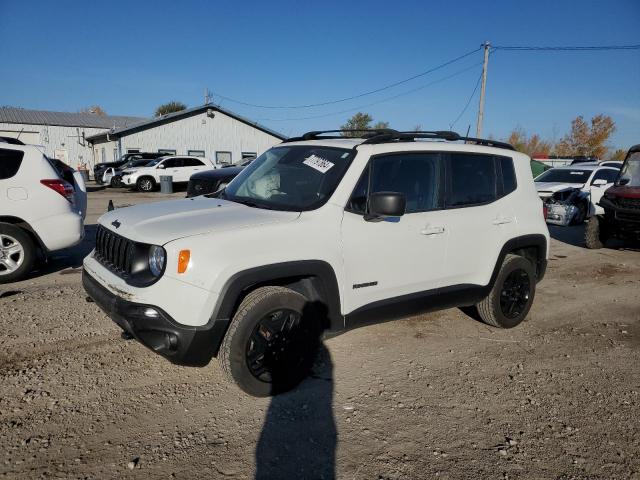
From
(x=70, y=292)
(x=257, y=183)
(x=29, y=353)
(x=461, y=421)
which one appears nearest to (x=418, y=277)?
(x=461, y=421)

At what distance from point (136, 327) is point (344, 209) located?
1619 mm

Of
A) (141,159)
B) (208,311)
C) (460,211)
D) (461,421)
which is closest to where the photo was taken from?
(208,311)

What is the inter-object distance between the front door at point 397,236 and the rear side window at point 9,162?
14.9 feet

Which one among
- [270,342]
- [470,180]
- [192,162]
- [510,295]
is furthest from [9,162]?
[192,162]

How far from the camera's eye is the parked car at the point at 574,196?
478 inches

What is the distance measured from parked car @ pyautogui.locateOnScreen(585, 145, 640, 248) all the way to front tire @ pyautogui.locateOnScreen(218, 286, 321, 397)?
24.9ft

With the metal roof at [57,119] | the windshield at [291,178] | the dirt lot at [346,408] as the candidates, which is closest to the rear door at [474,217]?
the dirt lot at [346,408]

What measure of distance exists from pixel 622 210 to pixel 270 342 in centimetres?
794

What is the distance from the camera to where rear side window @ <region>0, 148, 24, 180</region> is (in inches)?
217

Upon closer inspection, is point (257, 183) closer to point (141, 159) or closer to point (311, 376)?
point (311, 376)

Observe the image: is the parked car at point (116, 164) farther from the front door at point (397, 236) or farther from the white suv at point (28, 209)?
the front door at point (397, 236)

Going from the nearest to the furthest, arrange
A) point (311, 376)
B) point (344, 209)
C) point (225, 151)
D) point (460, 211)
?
point (344, 209), point (311, 376), point (460, 211), point (225, 151)

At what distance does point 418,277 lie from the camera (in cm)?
379

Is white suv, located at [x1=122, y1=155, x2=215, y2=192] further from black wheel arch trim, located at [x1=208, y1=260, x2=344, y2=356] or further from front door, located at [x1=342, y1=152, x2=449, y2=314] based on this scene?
black wheel arch trim, located at [x1=208, y1=260, x2=344, y2=356]
